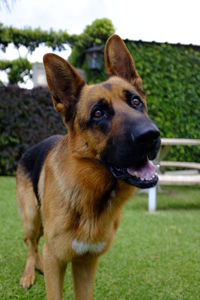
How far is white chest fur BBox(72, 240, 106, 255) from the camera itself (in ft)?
7.47

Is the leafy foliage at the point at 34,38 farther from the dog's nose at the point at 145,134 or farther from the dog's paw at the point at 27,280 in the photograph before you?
the dog's nose at the point at 145,134

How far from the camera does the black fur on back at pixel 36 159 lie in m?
3.16

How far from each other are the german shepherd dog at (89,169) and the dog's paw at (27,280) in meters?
0.61

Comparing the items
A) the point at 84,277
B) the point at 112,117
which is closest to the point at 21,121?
the point at 84,277

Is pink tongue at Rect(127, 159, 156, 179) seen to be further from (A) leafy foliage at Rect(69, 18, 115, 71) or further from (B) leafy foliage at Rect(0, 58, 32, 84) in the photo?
(B) leafy foliage at Rect(0, 58, 32, 84)

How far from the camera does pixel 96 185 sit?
2293 mm

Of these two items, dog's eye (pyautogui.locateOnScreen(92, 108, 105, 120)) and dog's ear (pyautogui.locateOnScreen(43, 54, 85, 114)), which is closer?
dog's eye (pyautogui.locateOnScreen(92, 108, 105, 120))

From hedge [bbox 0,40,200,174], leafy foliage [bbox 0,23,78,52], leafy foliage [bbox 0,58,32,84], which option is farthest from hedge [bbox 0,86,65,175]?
leafy foliage [bbox 0,58,32,84]

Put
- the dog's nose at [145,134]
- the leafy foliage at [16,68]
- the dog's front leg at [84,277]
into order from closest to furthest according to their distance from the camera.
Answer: the dog's nose at [145,134] < the dog's front leg at [84,277] < the leafy foliage at [16,68]

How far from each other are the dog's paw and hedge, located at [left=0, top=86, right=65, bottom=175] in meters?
5.24

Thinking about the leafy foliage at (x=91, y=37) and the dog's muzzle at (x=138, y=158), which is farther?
the leafy foliage at (x=91, y=37)

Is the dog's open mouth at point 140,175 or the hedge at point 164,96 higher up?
the dog's open mouth at point 140,175

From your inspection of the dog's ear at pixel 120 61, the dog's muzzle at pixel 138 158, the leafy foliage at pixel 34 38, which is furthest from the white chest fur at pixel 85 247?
the leafy foliage at pixel 34 38

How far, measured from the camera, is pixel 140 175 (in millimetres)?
2041
